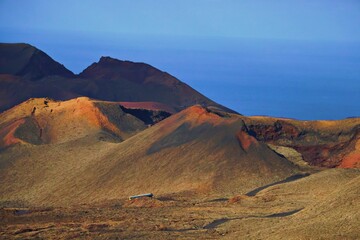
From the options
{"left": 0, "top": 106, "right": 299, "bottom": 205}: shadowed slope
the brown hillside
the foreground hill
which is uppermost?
the foreground hill

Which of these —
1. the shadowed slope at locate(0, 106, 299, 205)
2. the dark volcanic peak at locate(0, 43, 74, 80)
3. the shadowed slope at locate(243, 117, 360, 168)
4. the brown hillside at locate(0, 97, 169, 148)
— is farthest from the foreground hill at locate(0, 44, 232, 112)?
the shadowed slope at locate(0, 106, 299, 205)

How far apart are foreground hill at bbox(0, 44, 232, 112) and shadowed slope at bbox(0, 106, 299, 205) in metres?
32.8

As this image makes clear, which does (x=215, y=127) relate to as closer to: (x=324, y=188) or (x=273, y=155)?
(x=273, y=155)

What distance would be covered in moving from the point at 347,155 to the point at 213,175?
14175 mm

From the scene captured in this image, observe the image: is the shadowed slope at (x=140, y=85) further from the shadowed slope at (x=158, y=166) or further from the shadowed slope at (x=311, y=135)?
the shadowed slope at (x=158, y=166)

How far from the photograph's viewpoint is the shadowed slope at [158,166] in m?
53.2

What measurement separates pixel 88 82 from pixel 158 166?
49.4 meters

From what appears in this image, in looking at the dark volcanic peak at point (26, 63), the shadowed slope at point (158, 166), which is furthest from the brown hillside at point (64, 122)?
the dark volcanic peak at point (26, 63)

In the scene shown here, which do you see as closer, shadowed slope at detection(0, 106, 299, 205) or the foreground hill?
shadowed slope at detection(0, 106, 299, 205)

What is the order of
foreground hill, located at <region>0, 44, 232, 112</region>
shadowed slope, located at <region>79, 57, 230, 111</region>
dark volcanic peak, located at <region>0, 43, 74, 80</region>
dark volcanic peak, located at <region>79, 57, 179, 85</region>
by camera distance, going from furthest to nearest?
1. dark volcanic peak, located at <region>79, 57, 179, 85</region>
2. dark volcanic peak, located at <region>0, 43, 74, 80</region>
3. shadowed slope, located at <region>79, 57, 230, 111</region>
4. foreground hill, located at <region>0, 44, 232, 112</region>

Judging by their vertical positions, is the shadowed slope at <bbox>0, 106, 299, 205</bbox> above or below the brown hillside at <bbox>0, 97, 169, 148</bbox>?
below

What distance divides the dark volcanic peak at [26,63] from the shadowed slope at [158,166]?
143ft

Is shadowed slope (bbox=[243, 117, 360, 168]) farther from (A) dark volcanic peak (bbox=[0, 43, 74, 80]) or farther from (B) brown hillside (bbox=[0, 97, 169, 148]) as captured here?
(A) dark volcanic peak (bbox=[0, 43, 74, 80])

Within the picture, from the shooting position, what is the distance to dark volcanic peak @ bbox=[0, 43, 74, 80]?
106250mm
